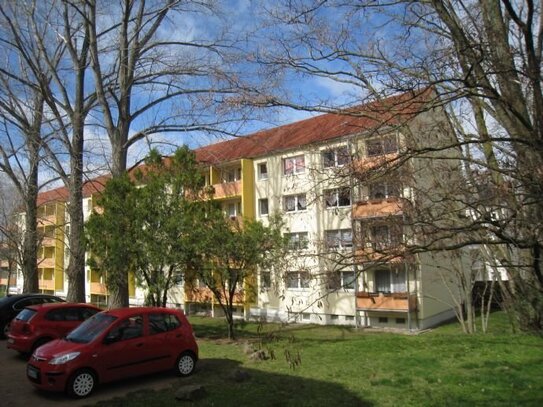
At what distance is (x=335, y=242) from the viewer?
8.88 m

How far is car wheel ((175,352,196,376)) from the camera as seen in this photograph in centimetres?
1143

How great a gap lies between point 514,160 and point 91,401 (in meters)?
8.26

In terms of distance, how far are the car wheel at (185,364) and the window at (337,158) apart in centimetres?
613

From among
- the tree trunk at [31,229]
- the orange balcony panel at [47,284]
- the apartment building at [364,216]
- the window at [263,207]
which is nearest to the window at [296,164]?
the apartment building at [364,216]

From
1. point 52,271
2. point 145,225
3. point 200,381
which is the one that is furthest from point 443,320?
point 52,271

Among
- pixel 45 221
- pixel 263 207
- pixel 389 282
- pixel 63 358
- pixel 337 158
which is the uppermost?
pixel 45 221

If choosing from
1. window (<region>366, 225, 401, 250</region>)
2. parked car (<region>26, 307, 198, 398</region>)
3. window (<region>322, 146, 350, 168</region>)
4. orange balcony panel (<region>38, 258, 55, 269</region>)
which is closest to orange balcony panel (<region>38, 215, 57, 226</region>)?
orange balcony panel (<region>38, 258, 55, 269</region>)

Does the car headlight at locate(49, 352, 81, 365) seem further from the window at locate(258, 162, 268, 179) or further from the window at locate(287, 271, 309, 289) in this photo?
the window at locate(258, 162, 268, 179)

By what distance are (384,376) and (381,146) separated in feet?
14.8

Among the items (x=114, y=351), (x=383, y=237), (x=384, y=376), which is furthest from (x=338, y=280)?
(x=114, y=351)

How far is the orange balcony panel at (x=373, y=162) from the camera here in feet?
21.7

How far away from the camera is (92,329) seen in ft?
35.3

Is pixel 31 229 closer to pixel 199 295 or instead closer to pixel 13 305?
pixel 13 305

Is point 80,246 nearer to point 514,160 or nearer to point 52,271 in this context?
point 514,160
